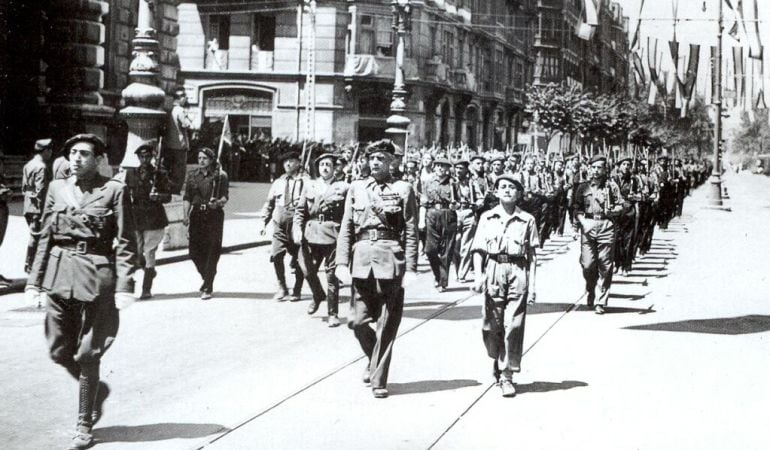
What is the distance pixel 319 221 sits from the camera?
10.5m

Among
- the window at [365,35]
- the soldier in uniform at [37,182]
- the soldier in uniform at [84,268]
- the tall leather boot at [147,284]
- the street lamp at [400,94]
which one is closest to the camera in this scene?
the soldier in uniform at [84,268]

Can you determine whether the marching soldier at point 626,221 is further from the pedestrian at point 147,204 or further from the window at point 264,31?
the window at point 264,31

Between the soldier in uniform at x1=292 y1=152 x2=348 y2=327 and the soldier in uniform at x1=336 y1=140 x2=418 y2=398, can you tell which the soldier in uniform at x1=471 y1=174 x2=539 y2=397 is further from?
the soldier in uniform at x1=292 y1=152 x2=348 y2=327

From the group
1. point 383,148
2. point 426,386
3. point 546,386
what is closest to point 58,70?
point 383,148

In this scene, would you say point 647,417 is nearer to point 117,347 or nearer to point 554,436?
point 554,436

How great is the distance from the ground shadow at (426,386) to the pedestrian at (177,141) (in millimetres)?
9338

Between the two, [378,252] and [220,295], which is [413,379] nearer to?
[378,252]

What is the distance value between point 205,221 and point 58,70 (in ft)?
45.6

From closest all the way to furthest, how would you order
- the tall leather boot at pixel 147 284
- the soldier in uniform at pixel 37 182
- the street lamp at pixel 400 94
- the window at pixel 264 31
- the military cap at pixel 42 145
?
the tall leather boot at pixel 147 284
the soldier in uniform at pixel 37 182
the military cap at pixel 42 145
the street lamp at pixel 400 94
the window at pixel 264 31

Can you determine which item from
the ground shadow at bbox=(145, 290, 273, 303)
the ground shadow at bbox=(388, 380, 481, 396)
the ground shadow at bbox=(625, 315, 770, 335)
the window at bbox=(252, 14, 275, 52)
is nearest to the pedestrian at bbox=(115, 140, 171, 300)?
the ground shadow at bbox=(145, 290, 273, 303)

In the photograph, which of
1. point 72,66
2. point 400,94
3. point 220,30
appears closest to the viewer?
point 72,66

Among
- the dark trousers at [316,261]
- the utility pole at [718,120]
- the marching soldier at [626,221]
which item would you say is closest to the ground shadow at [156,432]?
the dark trousers at [316,261]

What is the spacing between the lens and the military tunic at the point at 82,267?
5.81m

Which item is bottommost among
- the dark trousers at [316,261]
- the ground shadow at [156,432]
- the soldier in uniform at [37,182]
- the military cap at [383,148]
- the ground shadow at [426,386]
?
the ground shadow at [156,432]
